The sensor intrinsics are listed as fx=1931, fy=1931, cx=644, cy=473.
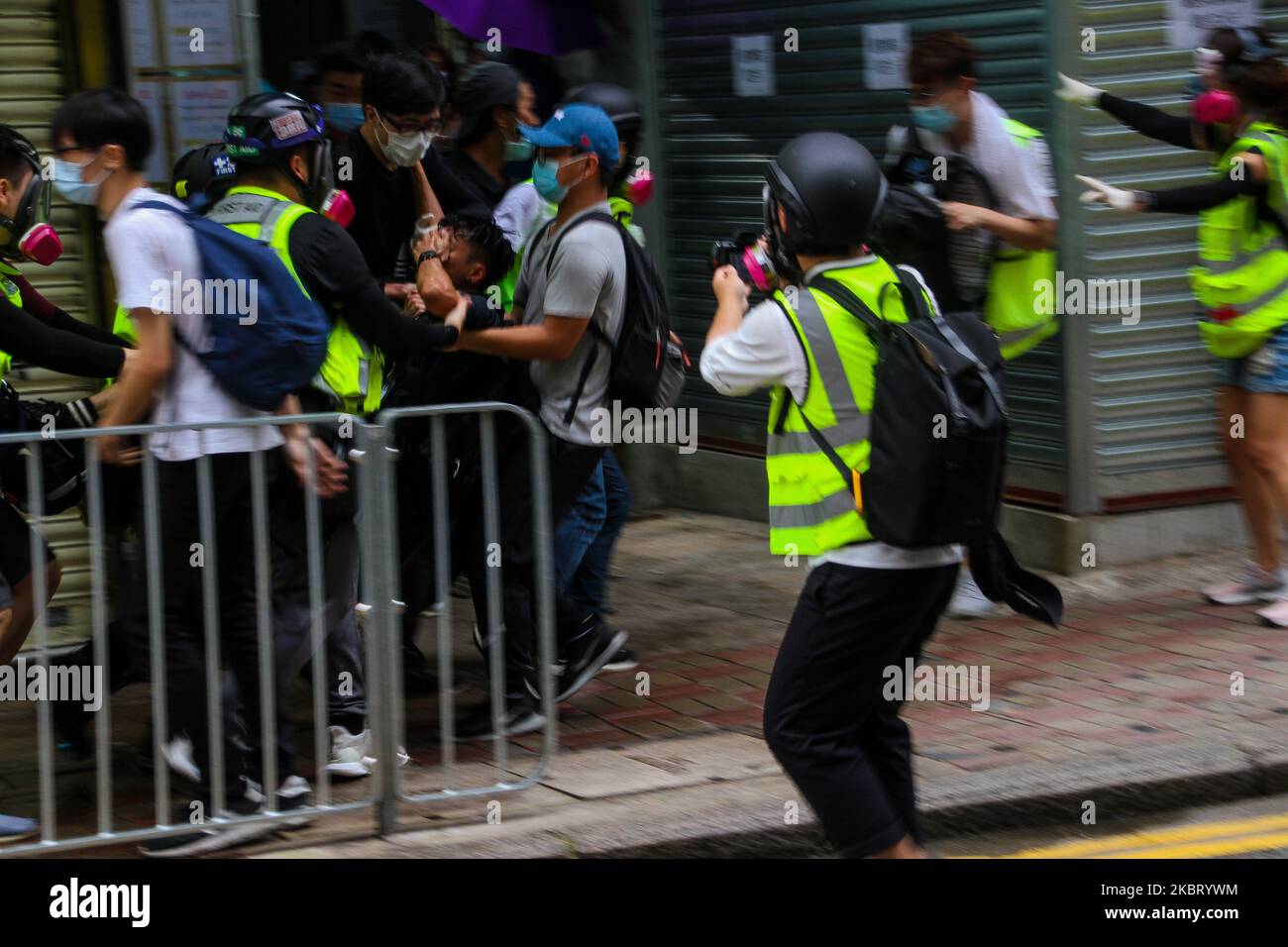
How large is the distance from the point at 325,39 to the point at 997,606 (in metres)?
4.03

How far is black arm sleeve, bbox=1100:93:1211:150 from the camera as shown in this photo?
24.3ft

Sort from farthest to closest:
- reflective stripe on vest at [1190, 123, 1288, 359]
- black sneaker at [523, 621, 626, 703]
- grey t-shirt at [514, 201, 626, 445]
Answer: reflective stripe on vest at [1190, 123, 1288, 359] → black sneaker at [523, 621, 626, 703] → grey t-shirt at [514, 201, 626, 445]

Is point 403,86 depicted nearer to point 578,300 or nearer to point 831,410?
point 578,300

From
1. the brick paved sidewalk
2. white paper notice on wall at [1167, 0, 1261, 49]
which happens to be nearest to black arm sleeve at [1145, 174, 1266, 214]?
white paper notice on wall at [1167, 0, 1261, 49]

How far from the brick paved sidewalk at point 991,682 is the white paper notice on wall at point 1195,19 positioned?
2165 mm

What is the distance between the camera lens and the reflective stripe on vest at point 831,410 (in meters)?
4.41

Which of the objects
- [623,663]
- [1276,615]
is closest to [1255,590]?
[1276,615]

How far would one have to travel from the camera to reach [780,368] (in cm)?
443

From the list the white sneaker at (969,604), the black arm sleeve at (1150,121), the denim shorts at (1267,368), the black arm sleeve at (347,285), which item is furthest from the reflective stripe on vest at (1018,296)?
the black arm sleeve at (347,285)

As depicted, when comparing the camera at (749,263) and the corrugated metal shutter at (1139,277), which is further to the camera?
the corrugated metal shutter at (1139,277)

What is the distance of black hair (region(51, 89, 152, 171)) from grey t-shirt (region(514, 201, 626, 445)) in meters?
1.43

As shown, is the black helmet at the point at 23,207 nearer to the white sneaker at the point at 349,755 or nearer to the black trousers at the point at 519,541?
the black trousers at the point at 519,541

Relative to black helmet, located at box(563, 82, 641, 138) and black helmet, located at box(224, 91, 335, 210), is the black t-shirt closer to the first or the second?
black helmet, located at box(563, 82, 641, 138)

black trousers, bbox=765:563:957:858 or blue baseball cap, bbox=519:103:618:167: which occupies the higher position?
blue baseball cap, bbox=519:103:618:167
